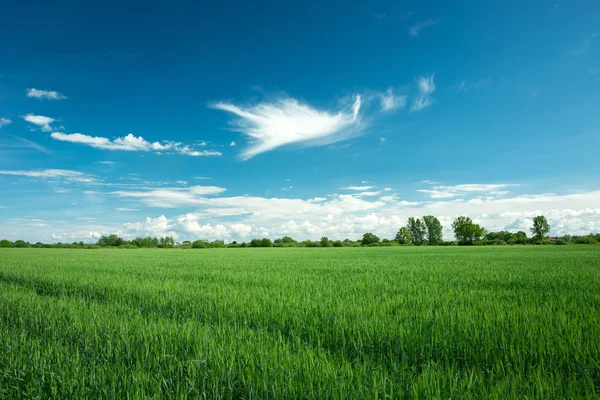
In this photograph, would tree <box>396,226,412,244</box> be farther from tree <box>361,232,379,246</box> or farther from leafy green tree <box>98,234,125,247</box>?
leafy green tree <box>98,234,125,247</box>

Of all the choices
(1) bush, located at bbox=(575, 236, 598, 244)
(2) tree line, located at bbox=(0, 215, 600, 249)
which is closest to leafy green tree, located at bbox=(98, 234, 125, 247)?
(2) tree line, located at bbox=(0, 215, 600, 249)

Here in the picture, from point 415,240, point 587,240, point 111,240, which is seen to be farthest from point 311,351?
point 415,240

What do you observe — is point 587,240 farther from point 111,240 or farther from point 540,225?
point 111,240

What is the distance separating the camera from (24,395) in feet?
10.0

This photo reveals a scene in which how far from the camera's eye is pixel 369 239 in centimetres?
10575

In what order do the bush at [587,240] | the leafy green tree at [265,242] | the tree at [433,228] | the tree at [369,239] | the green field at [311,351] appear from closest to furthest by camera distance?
the green field at [311,351] < the bush at [587,240] < the leafy green tree at [265,242] < the tree at [369,239] < the tree at [433,228]

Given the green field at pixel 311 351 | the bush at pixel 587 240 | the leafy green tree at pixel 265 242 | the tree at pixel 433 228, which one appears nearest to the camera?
the green field at pixel 311 351

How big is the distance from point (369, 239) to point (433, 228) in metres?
46.1

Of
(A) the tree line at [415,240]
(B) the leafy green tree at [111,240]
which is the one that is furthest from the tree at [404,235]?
(B) the leafy green tree at [111,240]

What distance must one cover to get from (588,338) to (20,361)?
6.54 m

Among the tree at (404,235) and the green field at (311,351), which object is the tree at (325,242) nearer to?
the tree at (404,235)

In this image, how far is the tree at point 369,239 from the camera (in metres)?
105

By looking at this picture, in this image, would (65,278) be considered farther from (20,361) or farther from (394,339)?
(394,339)

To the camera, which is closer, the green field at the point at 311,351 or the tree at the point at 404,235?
the green field at the point at 311,351
